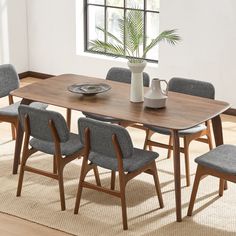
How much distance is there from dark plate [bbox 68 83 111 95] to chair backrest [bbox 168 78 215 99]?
59cm

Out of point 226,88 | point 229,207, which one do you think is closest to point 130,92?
point 229,207

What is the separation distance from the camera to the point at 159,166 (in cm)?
625

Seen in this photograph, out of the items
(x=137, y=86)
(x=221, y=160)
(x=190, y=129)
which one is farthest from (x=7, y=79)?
(x=221, y=160)

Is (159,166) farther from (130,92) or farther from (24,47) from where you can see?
(24,47)

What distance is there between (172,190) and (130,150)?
96cm

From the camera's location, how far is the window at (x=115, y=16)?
324 inches

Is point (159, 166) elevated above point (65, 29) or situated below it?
below

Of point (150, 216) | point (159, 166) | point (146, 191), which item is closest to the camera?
point (150, 216)

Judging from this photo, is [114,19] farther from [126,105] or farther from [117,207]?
[117,207]

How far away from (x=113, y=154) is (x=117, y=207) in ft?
1.94

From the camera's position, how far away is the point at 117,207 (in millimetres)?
5453

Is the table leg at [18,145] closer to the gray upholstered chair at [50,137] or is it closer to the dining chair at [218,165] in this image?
the gray upholstered chair at [50,137]

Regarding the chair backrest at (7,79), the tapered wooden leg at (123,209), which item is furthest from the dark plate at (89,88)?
the tapered wooden leg at (123,209)

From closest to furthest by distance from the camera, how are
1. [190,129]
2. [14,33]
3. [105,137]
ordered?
[105,137] → [190,129] → [14,33]
